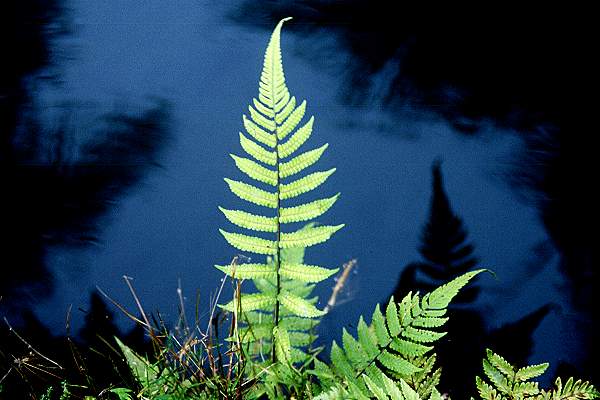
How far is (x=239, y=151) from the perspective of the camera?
1.63 meters

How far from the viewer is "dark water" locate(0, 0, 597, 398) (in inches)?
60.1

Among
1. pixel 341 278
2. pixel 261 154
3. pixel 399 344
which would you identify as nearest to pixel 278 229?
pixel 261 154

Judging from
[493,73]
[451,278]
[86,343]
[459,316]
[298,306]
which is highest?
[493,73]

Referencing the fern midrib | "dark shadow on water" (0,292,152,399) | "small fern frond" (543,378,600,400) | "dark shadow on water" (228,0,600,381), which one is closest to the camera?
the fern midrib

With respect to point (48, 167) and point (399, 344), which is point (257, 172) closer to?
point (399, 344)

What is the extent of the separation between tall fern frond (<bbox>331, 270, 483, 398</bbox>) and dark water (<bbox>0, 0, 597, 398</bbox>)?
424 mm

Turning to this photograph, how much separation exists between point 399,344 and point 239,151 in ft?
2.78

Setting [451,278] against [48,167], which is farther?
[48,167]

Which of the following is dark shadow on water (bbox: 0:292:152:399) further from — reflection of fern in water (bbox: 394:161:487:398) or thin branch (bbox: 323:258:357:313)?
reflection of fern in water (bbox: 394:161:487:398)

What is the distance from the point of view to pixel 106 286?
152 cm

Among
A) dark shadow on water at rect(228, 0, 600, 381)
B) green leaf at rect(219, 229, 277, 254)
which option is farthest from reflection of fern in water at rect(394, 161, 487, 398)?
→ green leaf at rect(219, 229, 277, 254)

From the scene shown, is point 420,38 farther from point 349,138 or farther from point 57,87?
point 57,87

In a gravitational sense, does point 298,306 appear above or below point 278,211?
below

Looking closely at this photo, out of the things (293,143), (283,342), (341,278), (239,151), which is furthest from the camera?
(239,151)
